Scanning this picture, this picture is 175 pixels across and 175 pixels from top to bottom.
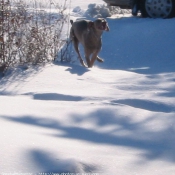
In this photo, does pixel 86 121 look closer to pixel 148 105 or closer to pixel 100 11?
pixel 148 105

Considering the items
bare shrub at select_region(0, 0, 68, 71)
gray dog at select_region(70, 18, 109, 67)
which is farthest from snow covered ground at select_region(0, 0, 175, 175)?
gray dog at select_region(70, 18, 109, 67)

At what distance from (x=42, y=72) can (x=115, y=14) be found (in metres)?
7.83

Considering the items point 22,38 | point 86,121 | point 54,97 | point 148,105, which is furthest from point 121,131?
point 22,38

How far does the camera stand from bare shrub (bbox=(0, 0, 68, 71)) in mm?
8078

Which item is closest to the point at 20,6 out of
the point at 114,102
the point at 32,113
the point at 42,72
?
the point at 42,72

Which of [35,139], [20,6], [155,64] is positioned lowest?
[155,64]

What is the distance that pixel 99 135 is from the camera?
484 cm

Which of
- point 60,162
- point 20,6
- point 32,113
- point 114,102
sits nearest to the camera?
point 60,162

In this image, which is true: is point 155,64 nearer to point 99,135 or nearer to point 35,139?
point 99,135

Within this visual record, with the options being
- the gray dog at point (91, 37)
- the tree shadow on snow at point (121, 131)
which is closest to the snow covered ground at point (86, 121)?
the tree shadow on snow at point (121, 131)

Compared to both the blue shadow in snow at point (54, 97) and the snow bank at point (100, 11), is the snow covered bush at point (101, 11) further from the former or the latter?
the blue shadow in snow at point (54, 97)

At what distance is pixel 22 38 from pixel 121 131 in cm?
397

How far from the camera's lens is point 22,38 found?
339 inches

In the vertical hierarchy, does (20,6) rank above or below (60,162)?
above
